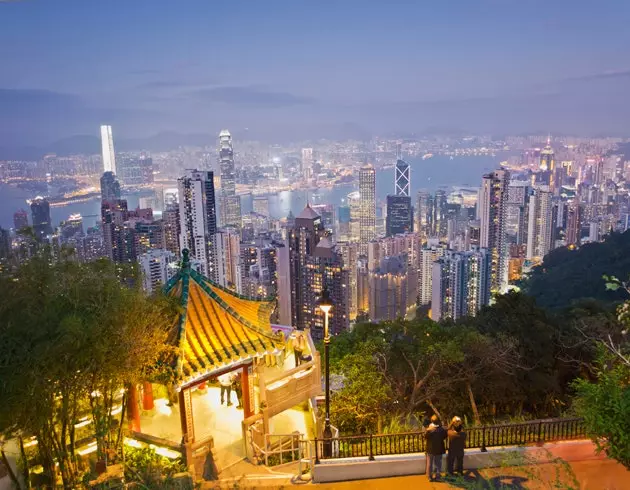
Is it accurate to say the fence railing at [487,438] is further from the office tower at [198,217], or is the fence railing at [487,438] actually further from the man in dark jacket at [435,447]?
the office tower at [198,217]

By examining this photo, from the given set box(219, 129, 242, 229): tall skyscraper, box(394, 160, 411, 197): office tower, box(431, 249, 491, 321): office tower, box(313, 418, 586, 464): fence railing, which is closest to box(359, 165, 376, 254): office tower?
box(394, 160, 411, 197): office tower

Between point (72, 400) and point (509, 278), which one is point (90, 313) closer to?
point (72, 400)

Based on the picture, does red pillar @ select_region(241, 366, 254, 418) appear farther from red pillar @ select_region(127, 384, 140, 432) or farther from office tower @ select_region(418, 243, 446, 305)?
office tower @ select_region(418, 243, 446, 305)

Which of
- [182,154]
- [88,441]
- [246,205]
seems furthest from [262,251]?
[88,441]

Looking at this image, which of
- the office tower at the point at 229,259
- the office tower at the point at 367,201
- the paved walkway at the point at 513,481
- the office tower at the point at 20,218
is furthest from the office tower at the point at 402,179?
the paved walkway at the point at 513,481

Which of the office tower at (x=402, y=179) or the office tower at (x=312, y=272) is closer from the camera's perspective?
the office tower at (x=312, y=272)

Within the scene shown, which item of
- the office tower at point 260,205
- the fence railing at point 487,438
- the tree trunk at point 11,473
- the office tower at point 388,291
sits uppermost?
the tree trunk at point 11,473

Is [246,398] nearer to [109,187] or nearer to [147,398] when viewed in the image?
[147,398]

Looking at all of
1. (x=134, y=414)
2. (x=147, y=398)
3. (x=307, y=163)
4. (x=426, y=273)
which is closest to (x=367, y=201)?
(x=307, y=163)
